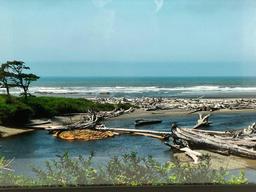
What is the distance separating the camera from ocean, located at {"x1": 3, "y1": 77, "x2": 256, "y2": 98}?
5.62m

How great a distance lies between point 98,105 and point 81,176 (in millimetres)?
870

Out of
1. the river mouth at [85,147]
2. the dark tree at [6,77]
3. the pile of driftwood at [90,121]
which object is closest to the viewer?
the river mouth at [85,147]

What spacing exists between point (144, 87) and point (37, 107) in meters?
1.10

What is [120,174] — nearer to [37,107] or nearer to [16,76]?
[37,107]

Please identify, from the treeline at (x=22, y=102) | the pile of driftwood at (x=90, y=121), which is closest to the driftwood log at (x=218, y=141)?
the pile of driftwood at (x=90, y=121)

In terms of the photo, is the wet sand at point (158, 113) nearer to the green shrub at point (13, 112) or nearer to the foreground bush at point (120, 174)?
the foreground bush at point (120, 174)

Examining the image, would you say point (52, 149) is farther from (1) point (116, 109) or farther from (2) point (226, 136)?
(2) point (226, 136)

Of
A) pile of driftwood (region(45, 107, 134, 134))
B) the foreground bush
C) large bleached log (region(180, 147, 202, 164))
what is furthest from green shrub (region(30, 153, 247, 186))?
pile of driftwood (region(45, 107, 134, 134))

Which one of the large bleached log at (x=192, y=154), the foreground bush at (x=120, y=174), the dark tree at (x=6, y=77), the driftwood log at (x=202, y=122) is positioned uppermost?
the dark tree at (x=6, y=77)

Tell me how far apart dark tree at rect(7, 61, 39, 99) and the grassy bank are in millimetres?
123

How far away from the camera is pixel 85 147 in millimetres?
5523

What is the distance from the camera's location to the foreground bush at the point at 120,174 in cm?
525

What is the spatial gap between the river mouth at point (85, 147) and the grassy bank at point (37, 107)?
18 cm

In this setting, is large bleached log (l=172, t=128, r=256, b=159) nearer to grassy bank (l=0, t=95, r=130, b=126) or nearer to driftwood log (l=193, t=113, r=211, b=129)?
driftwood log (l=193, t=113, r=211, b=129)
